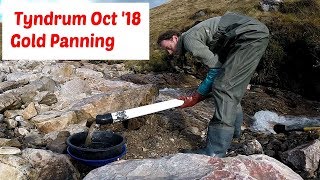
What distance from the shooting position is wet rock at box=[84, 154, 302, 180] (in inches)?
131

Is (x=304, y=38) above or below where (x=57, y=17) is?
above

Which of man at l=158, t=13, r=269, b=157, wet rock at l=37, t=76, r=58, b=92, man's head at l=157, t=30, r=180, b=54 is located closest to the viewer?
man at l=158, t=13, r=269, b=157

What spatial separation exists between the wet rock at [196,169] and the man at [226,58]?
1.41 meters

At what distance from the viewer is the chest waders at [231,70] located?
506cm

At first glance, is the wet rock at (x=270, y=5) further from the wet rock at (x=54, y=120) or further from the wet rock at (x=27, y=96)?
the wet rock at (x=54, y=120)

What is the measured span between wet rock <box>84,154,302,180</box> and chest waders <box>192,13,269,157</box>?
139 cm

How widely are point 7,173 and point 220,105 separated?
260cm

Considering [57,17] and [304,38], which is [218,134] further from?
[57,17]

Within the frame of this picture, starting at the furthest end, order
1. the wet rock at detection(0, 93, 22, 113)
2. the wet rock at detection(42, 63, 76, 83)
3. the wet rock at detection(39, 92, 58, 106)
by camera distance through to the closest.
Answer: the wet rock at detection(42, 63, 76, 83) < the wet rock at detection(39, 92, 58, 106) < the wet rock at detection(0, 93, 22, 113)

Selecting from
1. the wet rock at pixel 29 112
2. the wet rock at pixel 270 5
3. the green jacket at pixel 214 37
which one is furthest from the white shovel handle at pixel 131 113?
the wet rock at pixel 270 5

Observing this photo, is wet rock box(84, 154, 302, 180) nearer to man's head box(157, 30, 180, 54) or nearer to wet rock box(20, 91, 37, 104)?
man's head box(157, 30, 180, 54)

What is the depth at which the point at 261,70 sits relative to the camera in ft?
34.5

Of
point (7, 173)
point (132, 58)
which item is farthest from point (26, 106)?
point (132, 58)

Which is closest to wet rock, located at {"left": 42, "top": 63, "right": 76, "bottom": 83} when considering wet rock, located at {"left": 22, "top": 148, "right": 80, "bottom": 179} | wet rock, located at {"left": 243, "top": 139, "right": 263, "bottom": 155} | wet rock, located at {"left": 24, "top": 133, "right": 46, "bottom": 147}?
wet rock, located at {"left": 24, "top": 133, "right": 46, "bottom": 147}
